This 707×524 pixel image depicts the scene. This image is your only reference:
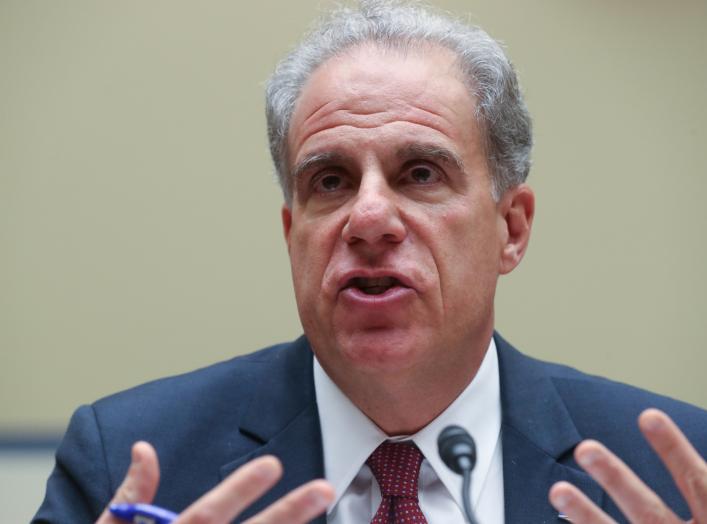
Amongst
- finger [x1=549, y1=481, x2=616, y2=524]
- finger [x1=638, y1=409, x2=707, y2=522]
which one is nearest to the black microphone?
finger [x1=549, y1=481, x2=616, y2=524]

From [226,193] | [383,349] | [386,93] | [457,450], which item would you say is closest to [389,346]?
[383,349]

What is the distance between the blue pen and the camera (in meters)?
1.61

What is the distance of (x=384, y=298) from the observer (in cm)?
211

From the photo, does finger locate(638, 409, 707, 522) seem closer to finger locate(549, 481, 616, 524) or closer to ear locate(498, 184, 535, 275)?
finger locate(549, 481, 616, 524)

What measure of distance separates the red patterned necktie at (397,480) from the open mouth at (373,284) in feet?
1.26

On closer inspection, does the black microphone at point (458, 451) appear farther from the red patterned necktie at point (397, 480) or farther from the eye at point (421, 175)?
the eye at point (421, 175)

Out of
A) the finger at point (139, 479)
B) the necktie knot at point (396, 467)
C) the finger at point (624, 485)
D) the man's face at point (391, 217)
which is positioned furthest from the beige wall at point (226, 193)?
the finger at point (624, 485)

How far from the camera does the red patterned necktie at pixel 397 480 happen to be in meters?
2.13

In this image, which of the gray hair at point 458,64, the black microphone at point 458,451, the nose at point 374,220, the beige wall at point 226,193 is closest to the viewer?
the black microphone at point 458,451

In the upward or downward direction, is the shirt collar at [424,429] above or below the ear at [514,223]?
below

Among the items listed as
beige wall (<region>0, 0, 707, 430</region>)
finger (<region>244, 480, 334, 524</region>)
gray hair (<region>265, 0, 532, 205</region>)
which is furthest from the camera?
beige wall (<region>0, 0, 707, 430</region>)

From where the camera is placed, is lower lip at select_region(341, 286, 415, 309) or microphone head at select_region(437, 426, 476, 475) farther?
lower lip at select_region(341, 286, 415, 309)

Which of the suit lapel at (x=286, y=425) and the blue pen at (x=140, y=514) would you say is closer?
the blue pen at (x=140, y=514)

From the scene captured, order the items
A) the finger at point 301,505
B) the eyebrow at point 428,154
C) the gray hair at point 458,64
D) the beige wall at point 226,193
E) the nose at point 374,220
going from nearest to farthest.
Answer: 1. the finger at point 301,505
2. the nose at point 374,220
3. the eyebrow at point 428,154
4. the gray hair at point 458,64
5. the beige wall at point 226,193
